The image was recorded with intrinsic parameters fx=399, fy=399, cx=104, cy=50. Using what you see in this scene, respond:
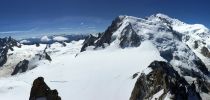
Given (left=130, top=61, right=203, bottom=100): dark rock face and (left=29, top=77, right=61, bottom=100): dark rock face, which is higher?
(left=29, top=77, right=61, bottom=100): dark rock face

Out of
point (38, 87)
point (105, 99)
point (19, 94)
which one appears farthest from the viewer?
point (105, 99)

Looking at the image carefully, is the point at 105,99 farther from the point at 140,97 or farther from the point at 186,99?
the point at 186,99

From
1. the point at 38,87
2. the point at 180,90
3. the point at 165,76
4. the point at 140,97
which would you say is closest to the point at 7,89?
A: the point at 140,97

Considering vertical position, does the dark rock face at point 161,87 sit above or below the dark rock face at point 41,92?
below

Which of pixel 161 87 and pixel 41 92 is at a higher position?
pixel 41 92

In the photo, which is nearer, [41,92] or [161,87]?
[41,92]

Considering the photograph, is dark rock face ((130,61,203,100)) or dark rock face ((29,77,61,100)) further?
dark rock face ((130,61,203,100))

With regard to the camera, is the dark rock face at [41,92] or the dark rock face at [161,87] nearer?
the dark rock face at [41,92]

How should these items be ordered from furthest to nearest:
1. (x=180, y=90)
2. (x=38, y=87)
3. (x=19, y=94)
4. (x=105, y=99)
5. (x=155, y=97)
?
(x=105, y=99) → (x=19, y=94) → (x=155, y=97) → (x=180, y=90) → (x=38, y=87)
